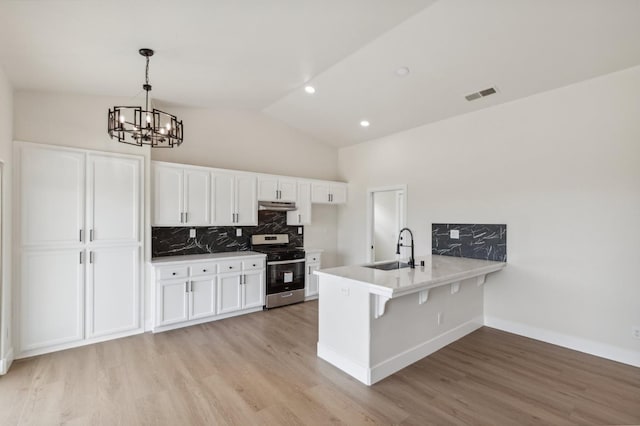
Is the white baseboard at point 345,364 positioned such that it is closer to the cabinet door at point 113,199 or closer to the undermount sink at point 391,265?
the undermount sink at point 391,265

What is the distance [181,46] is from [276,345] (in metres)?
3.16

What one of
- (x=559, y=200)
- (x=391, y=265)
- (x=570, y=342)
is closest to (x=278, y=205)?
(x=391, y=265)

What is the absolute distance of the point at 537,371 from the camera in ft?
9.78

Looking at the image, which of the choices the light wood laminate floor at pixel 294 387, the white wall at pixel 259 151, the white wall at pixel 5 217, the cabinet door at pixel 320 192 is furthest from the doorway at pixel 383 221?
the white wall at pixel 5 217

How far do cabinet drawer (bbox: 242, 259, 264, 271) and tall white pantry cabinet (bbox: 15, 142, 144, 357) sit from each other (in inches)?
53.8

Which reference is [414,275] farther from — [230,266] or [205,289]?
[205,289]

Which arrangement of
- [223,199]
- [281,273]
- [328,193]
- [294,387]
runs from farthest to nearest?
1. [328,193]
2. [281,273]
3. [223,199]
4. [294,387]

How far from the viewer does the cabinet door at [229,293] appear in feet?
14.4

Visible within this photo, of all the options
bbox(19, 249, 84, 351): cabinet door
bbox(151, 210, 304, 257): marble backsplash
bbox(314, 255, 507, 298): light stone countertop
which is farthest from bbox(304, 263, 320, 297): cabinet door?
bbox(19, 249, 84, 351): cabinet door

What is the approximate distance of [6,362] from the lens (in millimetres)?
2941

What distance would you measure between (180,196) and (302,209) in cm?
208

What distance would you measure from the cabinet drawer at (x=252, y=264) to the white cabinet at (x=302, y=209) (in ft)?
3.56

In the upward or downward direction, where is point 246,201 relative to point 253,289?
upward

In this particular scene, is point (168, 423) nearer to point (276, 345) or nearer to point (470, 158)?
point (276, 345)
